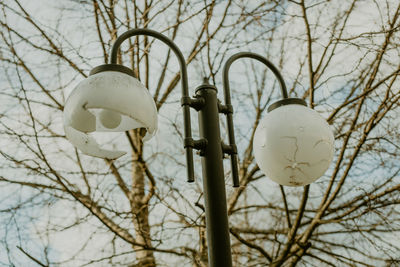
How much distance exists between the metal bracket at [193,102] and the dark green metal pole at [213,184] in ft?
0.06

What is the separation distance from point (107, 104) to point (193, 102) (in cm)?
46

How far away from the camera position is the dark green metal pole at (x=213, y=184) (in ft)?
5.17

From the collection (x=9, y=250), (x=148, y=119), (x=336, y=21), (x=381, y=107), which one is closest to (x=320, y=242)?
(x=381, y=107)

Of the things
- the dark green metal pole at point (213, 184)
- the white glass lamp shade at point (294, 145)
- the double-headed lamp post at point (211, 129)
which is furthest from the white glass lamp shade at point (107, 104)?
the white glass lamp shade at point (294, 145)

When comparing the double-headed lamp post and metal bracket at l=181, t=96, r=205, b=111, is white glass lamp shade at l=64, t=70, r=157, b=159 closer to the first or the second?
the double-headed lamp post

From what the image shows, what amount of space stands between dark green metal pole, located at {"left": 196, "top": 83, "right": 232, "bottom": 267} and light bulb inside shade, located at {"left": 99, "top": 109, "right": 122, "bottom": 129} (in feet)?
1.30

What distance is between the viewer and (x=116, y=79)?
1.62 m

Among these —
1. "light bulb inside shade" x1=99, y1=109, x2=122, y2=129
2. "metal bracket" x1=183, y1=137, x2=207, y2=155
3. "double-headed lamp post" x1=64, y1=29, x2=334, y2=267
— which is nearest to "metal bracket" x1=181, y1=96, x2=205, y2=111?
"double-headed lamp post" x1=64, y1=29, x2=334, y2=267

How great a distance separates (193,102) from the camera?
72.7 inches

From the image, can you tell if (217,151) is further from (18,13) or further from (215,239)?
(18,13)

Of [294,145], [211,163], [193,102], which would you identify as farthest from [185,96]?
[294,145]

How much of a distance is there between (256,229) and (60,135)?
120 inches

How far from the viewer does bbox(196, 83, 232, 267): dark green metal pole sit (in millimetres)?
1575

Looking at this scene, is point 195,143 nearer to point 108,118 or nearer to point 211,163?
point 211,163
